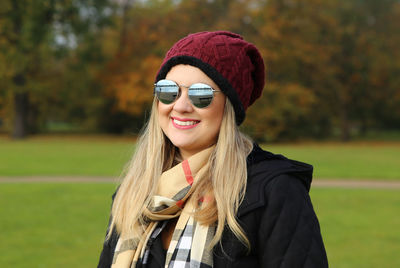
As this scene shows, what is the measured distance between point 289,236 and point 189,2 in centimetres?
3084

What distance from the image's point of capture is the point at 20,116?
30781 millimetres

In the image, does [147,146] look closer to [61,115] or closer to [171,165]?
[171,165]

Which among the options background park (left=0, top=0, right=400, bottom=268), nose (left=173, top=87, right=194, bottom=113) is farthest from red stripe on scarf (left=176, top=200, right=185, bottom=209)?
background park (left=0, top=0, right=400, bottom=268)

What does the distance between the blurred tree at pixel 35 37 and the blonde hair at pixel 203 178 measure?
91.5ft

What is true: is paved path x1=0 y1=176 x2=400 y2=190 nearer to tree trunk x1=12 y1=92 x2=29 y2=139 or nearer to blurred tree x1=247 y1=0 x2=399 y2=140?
blurred tree x1=247 y1=0 x2=399 y2=140

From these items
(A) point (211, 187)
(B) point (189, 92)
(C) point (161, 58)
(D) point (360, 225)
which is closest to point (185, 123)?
(B) point (189, 92)

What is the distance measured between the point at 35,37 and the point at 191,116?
28.6 metres

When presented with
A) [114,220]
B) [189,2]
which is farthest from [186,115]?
[189,2]

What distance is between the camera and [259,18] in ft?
94.3

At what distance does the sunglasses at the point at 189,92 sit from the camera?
189 centimetres

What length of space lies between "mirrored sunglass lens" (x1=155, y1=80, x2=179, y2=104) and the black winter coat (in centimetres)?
44

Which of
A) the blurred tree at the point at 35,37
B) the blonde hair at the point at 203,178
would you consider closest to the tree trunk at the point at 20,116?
the blurred tree at the point at 35,37

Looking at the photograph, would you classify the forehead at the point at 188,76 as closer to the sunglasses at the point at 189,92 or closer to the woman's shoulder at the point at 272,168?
the sunglasses at the point at 189,92

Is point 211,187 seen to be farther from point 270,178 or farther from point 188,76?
point 188,76
